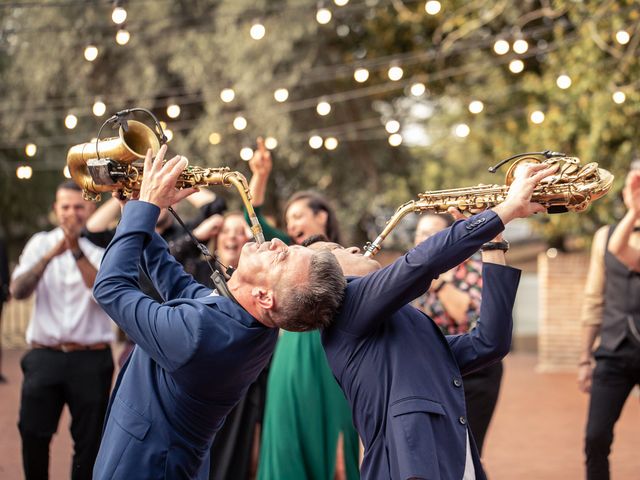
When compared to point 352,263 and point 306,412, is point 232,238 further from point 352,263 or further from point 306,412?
point 352,263

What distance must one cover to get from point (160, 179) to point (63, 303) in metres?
2.85

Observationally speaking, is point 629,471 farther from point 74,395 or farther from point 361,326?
point 361,326

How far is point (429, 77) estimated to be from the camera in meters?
15.1

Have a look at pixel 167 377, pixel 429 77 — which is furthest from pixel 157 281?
pixel 429 77

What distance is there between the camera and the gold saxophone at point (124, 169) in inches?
142

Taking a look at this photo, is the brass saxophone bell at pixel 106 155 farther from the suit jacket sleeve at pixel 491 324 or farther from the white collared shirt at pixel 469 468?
the white collared shirt at pixel 469 468

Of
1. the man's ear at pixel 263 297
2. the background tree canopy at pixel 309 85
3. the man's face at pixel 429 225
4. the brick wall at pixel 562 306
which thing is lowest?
the brick wall at pixel 562 306

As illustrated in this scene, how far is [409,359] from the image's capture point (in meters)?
3.28

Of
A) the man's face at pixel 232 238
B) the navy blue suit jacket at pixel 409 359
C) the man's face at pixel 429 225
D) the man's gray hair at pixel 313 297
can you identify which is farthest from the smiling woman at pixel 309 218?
the man's gray hair at pixel 313 297

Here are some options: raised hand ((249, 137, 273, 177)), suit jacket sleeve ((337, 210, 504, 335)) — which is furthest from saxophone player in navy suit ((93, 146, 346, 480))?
raised hand ((249, 137, 273, 177))

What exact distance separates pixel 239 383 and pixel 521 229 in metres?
26.5

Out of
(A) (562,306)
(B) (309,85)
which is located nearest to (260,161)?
(A) (562,306)

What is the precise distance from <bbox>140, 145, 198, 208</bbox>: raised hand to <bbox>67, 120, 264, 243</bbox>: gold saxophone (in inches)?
7.3

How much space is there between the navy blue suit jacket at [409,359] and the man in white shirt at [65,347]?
282 cm
